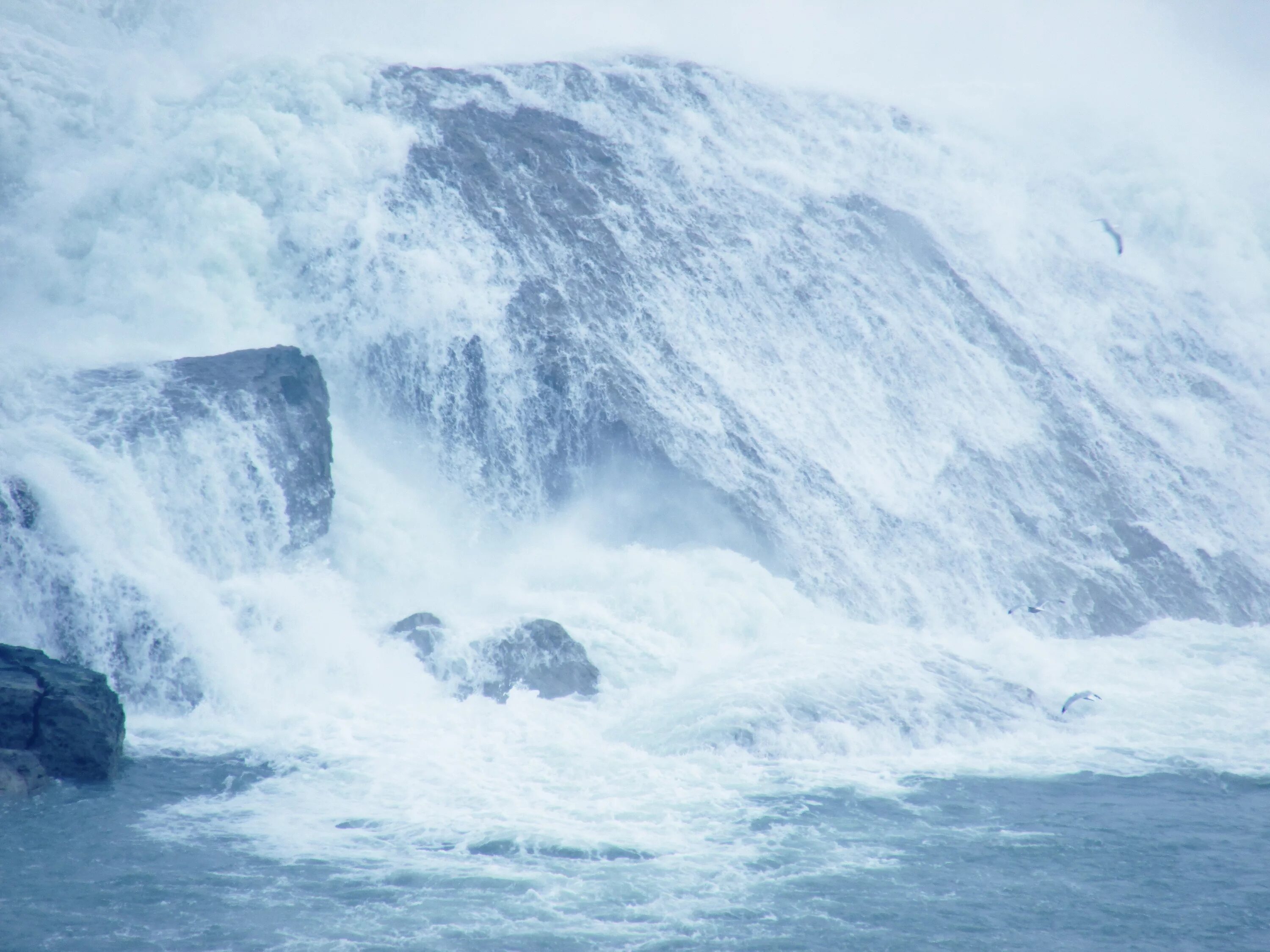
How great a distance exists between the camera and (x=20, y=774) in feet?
49.7

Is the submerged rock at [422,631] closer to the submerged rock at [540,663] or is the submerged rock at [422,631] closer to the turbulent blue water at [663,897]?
the submerged rock at [540,663]

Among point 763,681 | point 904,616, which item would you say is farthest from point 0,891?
point 904,616

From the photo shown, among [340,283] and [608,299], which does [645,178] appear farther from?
[340,283]

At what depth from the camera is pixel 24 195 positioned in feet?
95.0

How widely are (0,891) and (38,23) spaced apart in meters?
31.1

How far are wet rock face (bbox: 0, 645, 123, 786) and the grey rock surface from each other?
3 centimetres

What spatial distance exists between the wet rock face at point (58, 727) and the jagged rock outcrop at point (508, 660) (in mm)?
6594

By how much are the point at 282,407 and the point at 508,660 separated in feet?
23.4

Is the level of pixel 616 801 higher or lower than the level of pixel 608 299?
lower

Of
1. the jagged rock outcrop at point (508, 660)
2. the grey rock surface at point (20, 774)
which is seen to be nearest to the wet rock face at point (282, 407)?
the jagged rock outcrop at point (508, 660)

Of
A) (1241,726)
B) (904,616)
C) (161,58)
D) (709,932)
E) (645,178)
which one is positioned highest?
(161,58)

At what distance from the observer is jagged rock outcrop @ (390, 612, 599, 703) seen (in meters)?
21.4

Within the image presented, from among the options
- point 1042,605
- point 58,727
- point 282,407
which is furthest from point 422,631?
point 1042,605

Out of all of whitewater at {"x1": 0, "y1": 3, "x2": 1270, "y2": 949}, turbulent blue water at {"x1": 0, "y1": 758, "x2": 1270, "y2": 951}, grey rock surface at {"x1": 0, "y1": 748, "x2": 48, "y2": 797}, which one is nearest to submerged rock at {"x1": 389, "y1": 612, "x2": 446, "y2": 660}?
whitewater at {"x1": 0, "y1": 3, "x2": 1270, "y2": 949}
